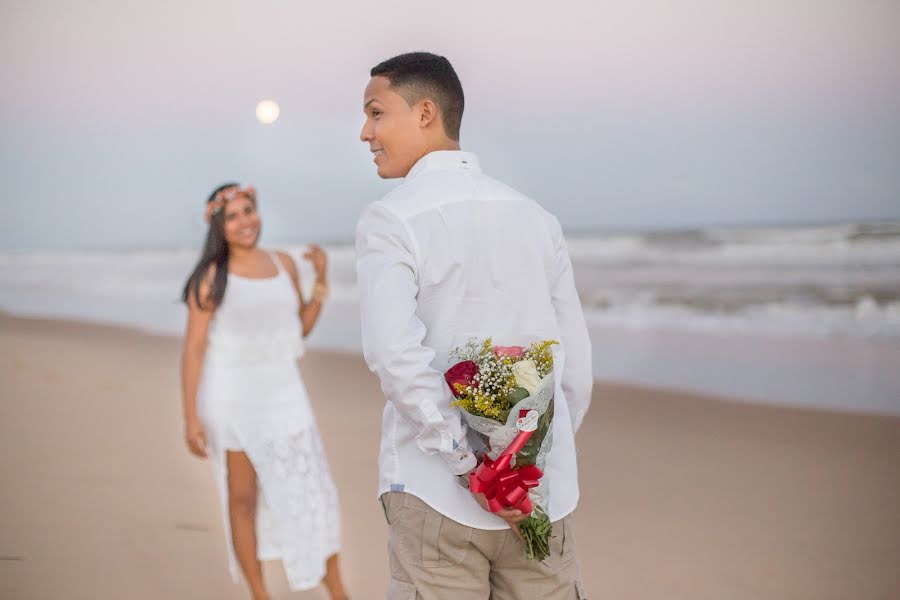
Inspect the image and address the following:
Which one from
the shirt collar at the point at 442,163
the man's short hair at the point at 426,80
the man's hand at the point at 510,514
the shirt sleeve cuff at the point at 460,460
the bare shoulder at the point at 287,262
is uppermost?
the man's short hair at the point at 426,80

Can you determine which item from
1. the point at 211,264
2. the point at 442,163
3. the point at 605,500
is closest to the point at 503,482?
the point at 442,163

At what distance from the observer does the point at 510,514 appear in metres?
1.68

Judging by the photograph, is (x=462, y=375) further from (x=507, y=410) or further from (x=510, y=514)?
(x=510, y=514)

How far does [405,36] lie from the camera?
21.7 ft

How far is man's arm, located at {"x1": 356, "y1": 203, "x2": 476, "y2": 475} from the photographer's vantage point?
163cm

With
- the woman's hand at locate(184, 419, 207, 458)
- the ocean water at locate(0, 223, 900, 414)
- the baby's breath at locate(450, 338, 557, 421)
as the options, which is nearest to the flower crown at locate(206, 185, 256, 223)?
the woman's hand at locate(184, 419, 207, 458)

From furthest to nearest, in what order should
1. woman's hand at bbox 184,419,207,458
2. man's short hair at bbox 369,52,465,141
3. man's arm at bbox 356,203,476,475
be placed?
woman's hand at bbox 184,419,207,458 < man's short hair at bbox 369,52,465,141 < man's arm at bbox 356,203,476,475

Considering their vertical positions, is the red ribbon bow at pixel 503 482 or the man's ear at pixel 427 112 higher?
the man's ear at pixel 427 112

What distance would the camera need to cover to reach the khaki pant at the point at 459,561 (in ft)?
5.71

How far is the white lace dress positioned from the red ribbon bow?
1.98 metres

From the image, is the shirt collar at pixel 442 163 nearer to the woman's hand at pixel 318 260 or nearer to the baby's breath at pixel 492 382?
the baby's breath at pixel 492 382

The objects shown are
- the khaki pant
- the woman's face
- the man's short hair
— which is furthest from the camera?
the woman's face

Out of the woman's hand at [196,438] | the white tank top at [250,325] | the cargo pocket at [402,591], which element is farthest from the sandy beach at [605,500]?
the cargo pocket at [402,591]

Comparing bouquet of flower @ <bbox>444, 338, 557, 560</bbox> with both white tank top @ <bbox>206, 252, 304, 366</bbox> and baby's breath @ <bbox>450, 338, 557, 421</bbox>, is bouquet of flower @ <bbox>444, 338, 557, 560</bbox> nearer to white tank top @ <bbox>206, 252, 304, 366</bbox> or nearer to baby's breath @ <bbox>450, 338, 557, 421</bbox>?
baby's breath @ <bbox>450, 338, 557, 421</bbox>
